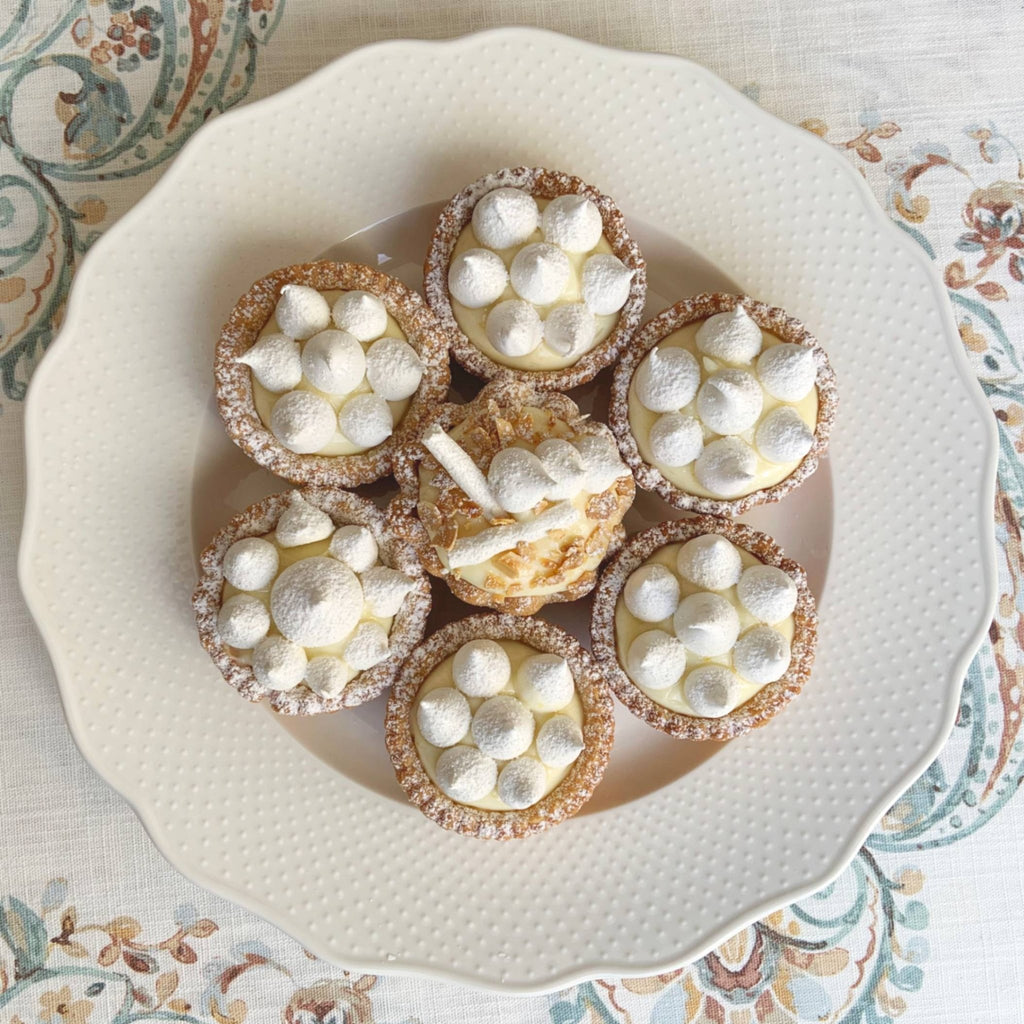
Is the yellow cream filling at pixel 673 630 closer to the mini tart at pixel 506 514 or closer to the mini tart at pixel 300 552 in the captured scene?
the mini tart at pixel 506 514

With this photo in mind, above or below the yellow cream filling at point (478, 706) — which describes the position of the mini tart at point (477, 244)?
above

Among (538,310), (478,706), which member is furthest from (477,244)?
(478,706)

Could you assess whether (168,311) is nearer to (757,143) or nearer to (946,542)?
(757,143)

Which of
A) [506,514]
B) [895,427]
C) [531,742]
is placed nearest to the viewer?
[506,514]

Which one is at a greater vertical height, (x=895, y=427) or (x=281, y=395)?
(x=281, y=395)

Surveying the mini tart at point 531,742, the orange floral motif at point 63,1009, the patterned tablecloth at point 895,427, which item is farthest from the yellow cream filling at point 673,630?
the orange floral motif at point 63,1009

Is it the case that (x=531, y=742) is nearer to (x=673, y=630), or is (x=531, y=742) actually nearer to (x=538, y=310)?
(x=673, y=630)

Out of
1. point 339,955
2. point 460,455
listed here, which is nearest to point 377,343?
point 460,455
